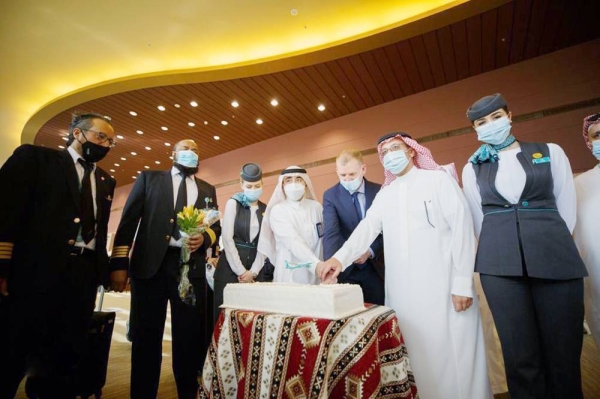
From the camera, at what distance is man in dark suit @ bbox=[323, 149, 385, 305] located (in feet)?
6.86

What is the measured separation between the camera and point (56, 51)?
5543mm

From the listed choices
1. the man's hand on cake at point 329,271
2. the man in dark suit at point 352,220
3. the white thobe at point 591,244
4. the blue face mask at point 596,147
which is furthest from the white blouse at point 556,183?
the man's hand on cake at point 329,271

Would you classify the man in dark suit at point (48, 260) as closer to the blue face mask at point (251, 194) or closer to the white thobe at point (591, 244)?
the blue face mask at point (251, 194)

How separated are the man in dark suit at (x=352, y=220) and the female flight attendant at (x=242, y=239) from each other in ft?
2.81

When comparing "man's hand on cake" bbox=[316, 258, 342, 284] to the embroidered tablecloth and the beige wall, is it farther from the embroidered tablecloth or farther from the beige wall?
the beige wall

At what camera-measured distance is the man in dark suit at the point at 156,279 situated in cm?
189

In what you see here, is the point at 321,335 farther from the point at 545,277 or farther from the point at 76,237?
the point at 76,237

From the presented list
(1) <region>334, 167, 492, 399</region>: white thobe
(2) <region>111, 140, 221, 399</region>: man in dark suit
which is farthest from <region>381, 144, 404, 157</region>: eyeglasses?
(2) <region>111, 140, 221, 399</region>: man in dark suit

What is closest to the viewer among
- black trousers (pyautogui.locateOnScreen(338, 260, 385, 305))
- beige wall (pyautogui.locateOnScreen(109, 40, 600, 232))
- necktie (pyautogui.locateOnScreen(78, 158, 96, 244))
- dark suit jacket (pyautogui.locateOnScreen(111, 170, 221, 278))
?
necktie (pyautogui.locateOnScreen(78, 158, 96, 244))

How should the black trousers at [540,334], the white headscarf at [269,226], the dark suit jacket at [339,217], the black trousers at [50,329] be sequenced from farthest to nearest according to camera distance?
1. the white headscarf at [269,226]
2. the dark suit jacket at [339,217]
3. the black trousers at [50,329]
4. the black trousers at [540,334]

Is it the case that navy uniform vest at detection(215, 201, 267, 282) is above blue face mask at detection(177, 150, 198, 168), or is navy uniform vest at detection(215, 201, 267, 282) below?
below

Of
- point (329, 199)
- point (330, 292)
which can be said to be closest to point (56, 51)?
point (329, 199)

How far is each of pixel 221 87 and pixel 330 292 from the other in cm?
635

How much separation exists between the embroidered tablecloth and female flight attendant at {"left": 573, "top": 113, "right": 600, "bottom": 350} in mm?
1455
